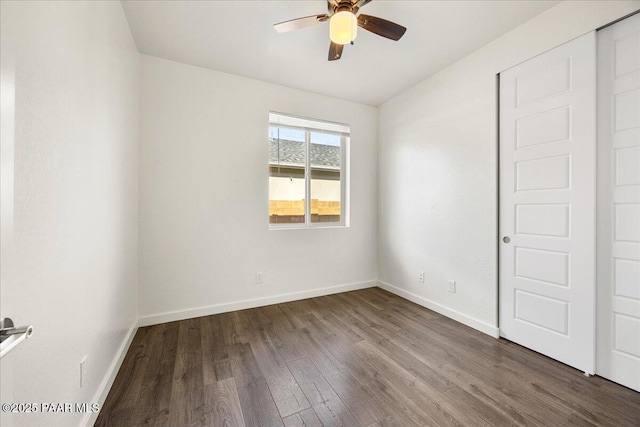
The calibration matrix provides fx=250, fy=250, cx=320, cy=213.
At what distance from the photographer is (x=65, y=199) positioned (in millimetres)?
1134

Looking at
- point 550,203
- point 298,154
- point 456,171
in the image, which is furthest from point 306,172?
point 550,203

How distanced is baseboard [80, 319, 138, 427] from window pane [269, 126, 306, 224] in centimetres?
182

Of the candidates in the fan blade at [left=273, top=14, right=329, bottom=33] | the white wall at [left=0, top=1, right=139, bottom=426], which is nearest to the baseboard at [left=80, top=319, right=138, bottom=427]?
the white wall at [left=0, top=1, right=139, bottom=426]

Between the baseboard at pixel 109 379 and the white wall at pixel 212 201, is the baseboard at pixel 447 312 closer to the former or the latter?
the white wall at pixel 212 201

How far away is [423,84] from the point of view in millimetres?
3082

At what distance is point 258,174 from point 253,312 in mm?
1629

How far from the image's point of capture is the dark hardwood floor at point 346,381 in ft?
4.75

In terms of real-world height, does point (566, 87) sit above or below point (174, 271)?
above

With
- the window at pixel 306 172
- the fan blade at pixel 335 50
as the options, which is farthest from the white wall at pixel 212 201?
the fan blade at pixel 335 50

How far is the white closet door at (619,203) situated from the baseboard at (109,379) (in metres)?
3.24

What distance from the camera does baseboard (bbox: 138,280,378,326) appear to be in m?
2.59

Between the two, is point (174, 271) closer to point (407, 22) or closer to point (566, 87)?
point (407, 22)

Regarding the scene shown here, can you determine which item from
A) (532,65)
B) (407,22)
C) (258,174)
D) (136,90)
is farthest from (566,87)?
(136,90)

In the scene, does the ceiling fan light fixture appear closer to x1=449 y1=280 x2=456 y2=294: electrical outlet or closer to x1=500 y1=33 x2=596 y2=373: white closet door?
x1=500 y1=33 x2=596 y2=373: white closet door
